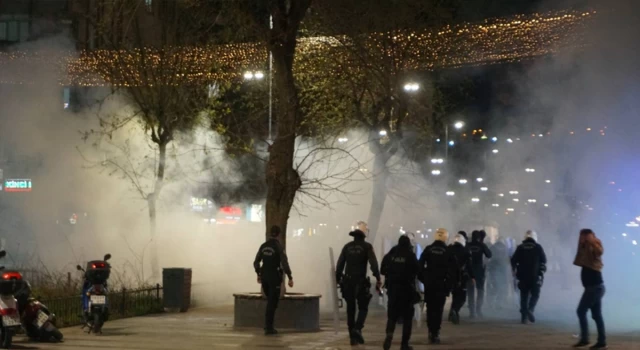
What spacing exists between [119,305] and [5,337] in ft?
18.1

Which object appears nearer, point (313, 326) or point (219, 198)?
point (313, 326)

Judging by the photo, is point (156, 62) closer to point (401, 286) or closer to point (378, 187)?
point (378, 187)

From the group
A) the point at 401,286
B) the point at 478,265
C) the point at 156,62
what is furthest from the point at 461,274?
the point at 156,62

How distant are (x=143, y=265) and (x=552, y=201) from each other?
11791 millimetres

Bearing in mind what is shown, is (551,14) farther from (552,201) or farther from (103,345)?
(552,201)

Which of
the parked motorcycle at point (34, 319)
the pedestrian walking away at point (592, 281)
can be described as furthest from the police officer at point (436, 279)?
the parked motorcycle at point (34, 319)

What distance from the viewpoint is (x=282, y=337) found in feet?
43.5

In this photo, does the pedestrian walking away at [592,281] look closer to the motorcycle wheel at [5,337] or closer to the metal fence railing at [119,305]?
the metal fence railing at [119,305]

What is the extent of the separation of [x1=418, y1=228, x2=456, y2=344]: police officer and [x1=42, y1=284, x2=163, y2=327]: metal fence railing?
4.64m

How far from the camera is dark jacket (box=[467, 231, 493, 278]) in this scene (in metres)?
17.3

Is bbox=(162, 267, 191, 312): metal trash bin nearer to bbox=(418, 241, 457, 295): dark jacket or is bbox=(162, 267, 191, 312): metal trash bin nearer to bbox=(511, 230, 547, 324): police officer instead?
bbox=(511, 230, 547, 324): police officer

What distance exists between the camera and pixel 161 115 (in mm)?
21281

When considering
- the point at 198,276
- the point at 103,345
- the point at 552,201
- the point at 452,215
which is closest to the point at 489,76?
the point at 552,201

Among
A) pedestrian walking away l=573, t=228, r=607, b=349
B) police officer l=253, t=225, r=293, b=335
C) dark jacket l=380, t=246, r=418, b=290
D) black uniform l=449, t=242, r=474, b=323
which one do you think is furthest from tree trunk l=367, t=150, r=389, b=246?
dark jacket l=380, t=246, r=418, b=290
